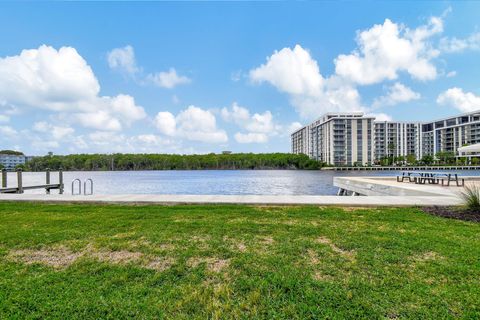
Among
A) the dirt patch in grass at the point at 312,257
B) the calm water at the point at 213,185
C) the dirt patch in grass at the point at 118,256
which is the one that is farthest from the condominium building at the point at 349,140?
the dirt patch in grass at the point at 118,256

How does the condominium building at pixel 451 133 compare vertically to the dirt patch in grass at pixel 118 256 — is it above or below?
above

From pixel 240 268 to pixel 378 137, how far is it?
470 ft

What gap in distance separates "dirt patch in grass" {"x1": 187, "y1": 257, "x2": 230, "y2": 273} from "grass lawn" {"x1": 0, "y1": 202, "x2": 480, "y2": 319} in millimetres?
16

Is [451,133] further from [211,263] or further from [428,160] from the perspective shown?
[211,263]

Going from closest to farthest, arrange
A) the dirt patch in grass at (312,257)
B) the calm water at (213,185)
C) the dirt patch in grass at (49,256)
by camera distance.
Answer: the dirt patch in grass at (312,257) → the dirt patch in grass at (49,256) → the calm water at (213,185)

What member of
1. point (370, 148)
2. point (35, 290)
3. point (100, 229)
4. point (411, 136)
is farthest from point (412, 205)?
point (411, 136)

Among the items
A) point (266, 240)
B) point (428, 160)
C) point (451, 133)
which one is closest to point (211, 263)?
point (266, 240)

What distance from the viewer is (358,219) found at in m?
7.33

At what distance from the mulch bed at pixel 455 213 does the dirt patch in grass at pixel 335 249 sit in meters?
4.52

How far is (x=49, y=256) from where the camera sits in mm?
4770

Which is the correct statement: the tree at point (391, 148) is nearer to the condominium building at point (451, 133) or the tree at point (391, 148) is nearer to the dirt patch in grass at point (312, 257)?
the condominium building at point (451, 133)

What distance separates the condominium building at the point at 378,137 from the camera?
112m

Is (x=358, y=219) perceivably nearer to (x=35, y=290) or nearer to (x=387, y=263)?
(x=387, y=263)

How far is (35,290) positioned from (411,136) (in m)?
164
